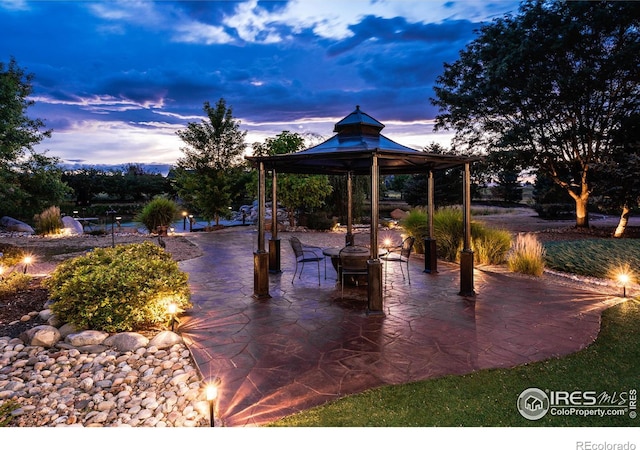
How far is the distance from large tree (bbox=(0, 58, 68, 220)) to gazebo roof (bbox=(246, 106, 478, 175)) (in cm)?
927

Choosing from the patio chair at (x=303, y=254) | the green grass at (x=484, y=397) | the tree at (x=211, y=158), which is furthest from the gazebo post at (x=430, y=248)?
the tree at (x=211, y=158)

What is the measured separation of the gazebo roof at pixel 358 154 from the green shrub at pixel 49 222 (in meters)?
11.4

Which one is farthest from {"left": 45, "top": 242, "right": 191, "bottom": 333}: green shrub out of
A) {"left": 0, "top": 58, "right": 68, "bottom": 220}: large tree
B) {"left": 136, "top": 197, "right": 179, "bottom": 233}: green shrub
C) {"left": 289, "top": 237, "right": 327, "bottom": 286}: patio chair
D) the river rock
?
{"left": 136, "top": 197, "right": 179, "bottom": 233}: green shrub

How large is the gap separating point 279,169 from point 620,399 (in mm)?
6196

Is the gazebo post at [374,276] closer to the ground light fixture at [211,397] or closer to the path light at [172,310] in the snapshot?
the path light at [172,310]

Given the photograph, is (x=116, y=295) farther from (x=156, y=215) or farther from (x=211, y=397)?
(x=156, y=215)

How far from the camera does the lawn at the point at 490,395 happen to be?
2611 mm

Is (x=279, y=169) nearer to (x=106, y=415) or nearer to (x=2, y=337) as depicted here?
(x=2, y=337)

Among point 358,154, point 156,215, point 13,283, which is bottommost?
point 13,283

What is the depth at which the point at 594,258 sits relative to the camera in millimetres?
7484

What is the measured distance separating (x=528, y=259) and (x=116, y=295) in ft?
24.3

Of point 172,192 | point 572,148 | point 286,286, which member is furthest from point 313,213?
point 172,192

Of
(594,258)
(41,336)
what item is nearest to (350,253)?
(41,336)
